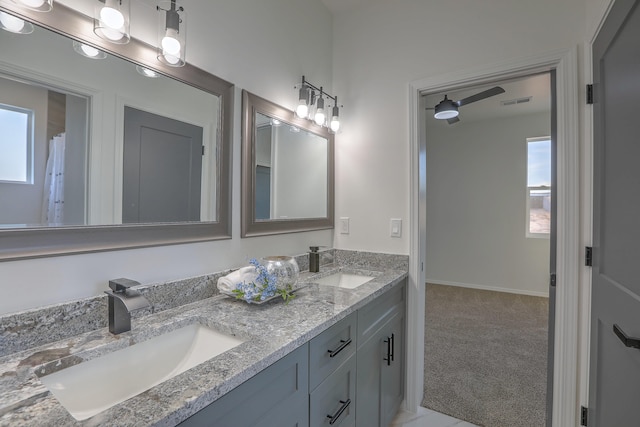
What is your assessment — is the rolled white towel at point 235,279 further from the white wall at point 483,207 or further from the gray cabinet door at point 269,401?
the white wall at point 483,207

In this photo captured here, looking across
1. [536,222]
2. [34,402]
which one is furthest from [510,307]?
[34,402]

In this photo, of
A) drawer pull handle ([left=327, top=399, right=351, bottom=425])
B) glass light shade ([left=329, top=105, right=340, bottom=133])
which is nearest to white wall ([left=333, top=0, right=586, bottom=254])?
glass light shade ([left=329, top=105, right=340, bottom=133])

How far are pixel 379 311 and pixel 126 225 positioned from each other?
1216 mm

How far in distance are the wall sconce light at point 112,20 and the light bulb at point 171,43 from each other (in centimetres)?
13

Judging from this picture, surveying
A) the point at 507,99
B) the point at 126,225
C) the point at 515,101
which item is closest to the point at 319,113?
the point at 126,225

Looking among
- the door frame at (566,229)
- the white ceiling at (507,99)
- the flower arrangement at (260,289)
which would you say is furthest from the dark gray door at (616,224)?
the white ceiling at (507,99)

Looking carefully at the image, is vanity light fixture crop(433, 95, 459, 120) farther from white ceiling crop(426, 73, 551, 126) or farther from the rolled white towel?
the rolled white towel

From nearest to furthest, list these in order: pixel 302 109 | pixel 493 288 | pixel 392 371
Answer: pixel 392 371 → pixel 302 109 → pixel 493 288

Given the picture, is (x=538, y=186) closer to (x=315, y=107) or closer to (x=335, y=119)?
(x=335, y=119)

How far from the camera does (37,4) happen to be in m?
0.87

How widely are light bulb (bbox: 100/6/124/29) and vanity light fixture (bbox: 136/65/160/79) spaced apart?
16 centimetres

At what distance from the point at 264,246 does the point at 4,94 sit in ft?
3.81

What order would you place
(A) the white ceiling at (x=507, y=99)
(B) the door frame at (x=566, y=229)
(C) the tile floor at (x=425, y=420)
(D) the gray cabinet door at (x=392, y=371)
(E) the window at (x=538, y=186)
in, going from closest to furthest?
(B) the door frame at (x=566, y=229) < (D) the gray cabinet door at (x=392, y=371) < (C) the tile floor at (x=425, y=420) < (A) the white ceiling at (x=507, y=99) < (E) the window at (x=538, y=186)

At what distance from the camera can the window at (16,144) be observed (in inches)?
33.1
